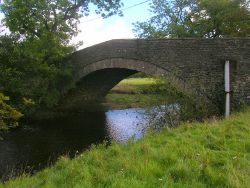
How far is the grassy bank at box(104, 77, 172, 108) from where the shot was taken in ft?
40.7

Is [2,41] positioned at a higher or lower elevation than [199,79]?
higher

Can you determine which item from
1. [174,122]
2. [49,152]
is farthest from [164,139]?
[49,152]

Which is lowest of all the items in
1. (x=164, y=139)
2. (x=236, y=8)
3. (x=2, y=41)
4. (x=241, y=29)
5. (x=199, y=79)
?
(x=164, y=139)

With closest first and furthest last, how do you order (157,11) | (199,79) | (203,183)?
(203,183) < (199,79) < (157,11)

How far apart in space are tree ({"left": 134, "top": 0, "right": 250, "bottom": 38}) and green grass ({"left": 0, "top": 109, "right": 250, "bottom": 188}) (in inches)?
771

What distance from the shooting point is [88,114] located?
22.6 metres

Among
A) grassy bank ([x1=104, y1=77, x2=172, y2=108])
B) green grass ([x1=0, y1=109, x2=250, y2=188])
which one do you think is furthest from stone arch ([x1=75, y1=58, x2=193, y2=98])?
green grass ([x1=0, y1=109, x2=250, y2=188])

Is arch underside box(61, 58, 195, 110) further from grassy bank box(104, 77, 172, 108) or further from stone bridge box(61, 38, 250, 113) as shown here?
grassy bank box(104, 77, 172, 108)

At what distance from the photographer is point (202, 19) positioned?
3078cm

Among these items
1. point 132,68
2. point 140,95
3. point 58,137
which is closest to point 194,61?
point 140,95

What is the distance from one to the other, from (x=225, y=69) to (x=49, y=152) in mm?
6819

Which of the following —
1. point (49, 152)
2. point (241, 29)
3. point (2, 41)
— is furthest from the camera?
point (241, 29)

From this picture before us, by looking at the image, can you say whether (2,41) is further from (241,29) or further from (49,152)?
(241,29)

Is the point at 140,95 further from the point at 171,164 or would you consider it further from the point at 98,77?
the point at 98,77
